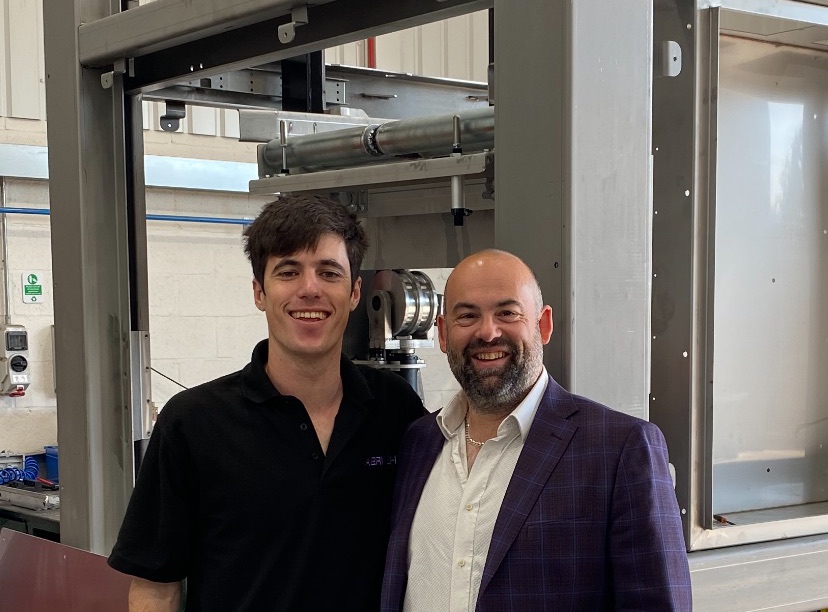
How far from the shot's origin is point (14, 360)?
3.63 metres

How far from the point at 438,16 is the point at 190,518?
870mm

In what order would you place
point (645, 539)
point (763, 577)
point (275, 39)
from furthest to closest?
point (275, 39), point (763, 577), point (645, 539)

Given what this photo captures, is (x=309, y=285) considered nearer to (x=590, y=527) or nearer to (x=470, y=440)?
(x=470, y=440)

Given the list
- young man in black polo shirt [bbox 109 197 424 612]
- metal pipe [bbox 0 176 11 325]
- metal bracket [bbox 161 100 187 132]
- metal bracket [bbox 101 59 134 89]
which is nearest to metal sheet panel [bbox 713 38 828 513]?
young man in black polo shirt [bbox 109 197 424 612]

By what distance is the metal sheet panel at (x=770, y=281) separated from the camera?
179 cm

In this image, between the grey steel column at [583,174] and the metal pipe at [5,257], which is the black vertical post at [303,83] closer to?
the grey steel column at [583,174]

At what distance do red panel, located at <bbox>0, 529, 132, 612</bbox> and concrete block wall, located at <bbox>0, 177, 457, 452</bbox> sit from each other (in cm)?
154

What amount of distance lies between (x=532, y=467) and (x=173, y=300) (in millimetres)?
3139

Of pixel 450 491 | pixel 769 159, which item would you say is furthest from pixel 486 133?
pixel 450 491

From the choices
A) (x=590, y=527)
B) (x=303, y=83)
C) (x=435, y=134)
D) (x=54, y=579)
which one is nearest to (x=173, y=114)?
(x=303, y=83)

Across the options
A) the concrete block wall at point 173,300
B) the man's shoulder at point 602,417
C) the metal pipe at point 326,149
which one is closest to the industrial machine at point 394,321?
the metal pipe at point 326,149

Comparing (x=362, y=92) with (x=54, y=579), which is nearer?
(x=54, y=579)

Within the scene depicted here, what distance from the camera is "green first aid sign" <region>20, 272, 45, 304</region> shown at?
3739 mm

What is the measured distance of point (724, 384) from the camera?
1785 millimetres
